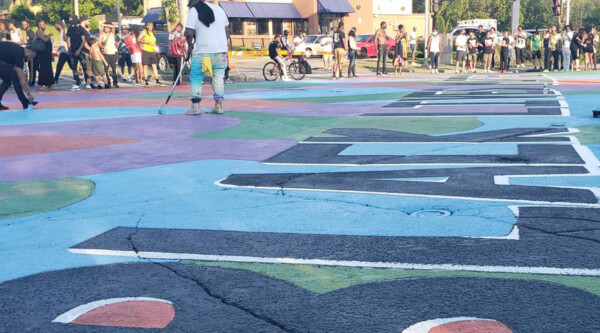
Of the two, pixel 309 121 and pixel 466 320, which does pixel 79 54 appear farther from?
pixel 466 320

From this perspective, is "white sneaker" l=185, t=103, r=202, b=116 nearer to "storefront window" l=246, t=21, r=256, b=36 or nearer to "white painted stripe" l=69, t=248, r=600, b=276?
"white painted stripe" l=69, t=248, r=600, b=276

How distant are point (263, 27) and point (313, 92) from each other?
41048 millimetres

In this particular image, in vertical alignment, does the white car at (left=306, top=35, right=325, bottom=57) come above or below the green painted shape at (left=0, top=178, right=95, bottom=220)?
above

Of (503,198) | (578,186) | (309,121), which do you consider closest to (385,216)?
(503,198)

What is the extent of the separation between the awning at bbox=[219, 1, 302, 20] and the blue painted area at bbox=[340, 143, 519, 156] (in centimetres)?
4715

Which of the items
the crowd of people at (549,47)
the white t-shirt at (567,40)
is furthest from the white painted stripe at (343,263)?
the white t-shirt at (567,40)

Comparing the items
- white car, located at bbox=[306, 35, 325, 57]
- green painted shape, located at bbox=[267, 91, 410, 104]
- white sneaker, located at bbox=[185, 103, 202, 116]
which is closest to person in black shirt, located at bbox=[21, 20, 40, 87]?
green painted shape, located at bbox=[267, 91, 410, 104]

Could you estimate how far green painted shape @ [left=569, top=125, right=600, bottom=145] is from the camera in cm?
923

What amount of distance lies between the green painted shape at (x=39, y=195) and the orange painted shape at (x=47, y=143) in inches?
85.4

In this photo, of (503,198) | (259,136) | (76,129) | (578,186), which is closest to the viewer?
(503,198)

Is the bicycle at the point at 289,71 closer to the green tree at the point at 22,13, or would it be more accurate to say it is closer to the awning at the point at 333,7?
the awning at the point at 333,7

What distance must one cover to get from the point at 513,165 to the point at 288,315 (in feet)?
15.5

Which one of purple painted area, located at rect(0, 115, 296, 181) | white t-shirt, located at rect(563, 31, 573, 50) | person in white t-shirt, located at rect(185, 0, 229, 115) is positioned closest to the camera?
purple painted area, located at rect(0, 115, 296, 181)

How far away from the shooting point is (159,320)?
3562 mm
